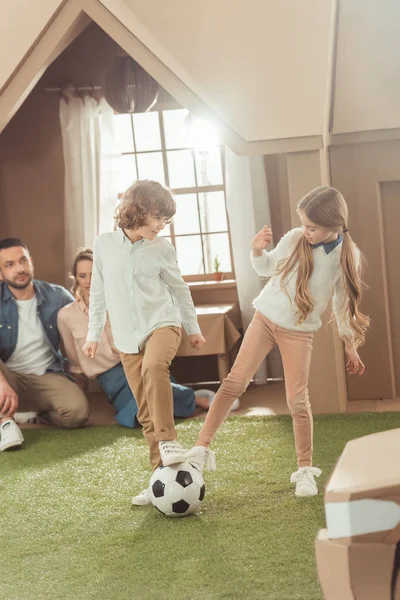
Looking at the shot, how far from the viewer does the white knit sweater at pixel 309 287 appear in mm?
4219

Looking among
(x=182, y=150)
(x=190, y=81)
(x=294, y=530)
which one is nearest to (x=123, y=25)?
(x=190, y=81)

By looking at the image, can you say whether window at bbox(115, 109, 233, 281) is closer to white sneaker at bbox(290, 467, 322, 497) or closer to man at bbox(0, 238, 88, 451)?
man at bbox(0, 238, 88, 451)

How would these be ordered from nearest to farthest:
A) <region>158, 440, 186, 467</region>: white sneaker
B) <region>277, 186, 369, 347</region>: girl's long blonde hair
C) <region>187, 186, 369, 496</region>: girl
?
<region>158, 440, 186, 467</region>: white sneaker
<region>277, 186, 369, 347</region>: girl's long blonde hair
<region>187, 186, 369, 496</region>: girl

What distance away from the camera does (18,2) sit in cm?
554

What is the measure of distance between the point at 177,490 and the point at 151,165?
4.36 meters

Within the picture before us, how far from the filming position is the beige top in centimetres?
630

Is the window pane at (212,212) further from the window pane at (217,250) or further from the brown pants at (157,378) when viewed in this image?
the brown pants at (157,378)

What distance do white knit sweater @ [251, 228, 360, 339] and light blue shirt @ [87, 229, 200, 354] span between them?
0.39 m

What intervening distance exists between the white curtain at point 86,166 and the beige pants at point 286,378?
3312 millimetres

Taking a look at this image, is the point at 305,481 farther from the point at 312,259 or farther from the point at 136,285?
the point at 136,285

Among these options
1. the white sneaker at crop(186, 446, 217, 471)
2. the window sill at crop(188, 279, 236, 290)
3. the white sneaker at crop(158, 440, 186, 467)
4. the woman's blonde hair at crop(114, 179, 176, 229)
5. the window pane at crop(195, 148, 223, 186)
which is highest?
the window pane at crop(195, 148, 223, 186)

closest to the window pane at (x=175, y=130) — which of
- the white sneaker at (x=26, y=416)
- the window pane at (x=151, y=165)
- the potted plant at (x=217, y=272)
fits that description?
the window pane at (x=151, y=165)

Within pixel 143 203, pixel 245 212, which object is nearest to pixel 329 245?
pixel 143 203

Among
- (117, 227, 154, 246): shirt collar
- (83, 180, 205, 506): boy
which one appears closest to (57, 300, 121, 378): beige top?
(83, 180, 205, 506): boy
